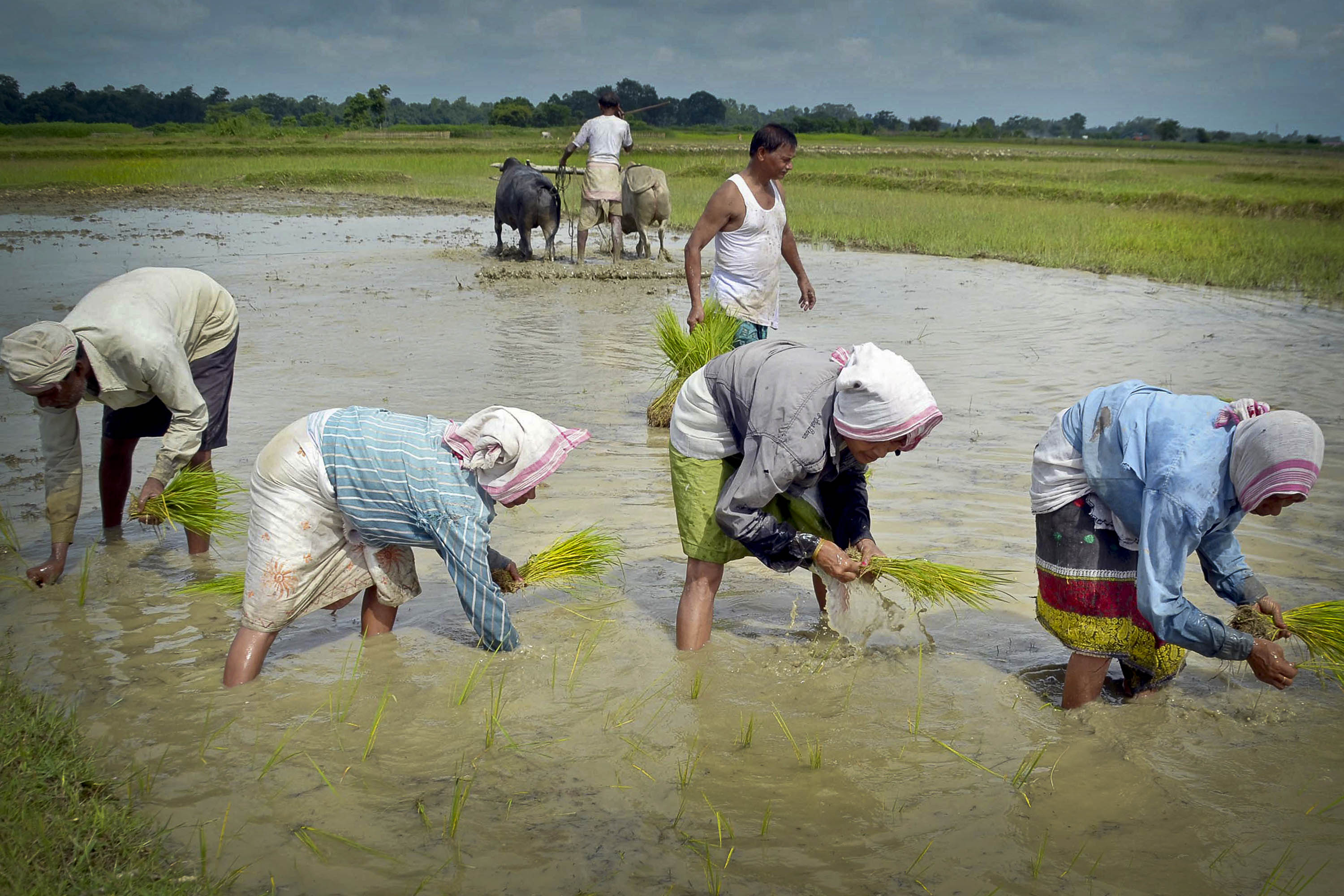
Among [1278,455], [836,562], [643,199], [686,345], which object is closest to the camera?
[1278,455]

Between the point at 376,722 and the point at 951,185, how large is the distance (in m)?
21.3

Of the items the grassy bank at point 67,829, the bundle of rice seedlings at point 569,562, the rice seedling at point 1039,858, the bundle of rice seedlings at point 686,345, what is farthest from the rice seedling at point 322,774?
the bundle of rice seedlings at point 686,345

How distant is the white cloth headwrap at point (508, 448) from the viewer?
2.86m

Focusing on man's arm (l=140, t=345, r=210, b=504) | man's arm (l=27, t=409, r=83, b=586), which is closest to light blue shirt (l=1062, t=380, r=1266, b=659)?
man's arm (l=140, t=345, r=210, b=504)

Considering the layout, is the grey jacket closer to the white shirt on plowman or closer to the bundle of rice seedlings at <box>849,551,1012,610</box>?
the bundle of rice seedlings at <box>849,551,1012,610</box>

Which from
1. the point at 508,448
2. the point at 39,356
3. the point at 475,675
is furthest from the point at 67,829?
the point at 39,356

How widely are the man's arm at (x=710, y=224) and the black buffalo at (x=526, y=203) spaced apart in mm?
6846

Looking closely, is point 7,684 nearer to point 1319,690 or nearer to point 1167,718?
point 1167,718

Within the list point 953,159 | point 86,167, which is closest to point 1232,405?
point 86,167

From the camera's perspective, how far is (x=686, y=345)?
5676 millimetres

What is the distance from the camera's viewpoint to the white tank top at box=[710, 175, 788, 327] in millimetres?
5059

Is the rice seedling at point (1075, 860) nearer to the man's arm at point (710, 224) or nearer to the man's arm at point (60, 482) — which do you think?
the man's arm at point (710, 224)

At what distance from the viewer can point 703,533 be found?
3.22 m

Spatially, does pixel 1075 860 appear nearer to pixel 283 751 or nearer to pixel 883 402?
pixel 883 402
